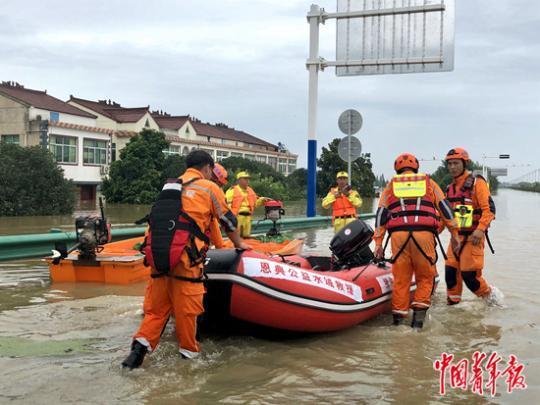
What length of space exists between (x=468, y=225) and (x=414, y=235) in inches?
44.3

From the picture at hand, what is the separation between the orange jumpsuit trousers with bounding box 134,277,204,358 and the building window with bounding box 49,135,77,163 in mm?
29765

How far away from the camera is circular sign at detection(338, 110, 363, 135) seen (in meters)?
12.5

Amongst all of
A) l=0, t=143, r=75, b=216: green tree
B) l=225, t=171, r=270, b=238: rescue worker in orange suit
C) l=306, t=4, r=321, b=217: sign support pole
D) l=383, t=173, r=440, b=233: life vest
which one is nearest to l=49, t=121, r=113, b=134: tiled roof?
l=0, t=143, r=75, b=216: green tree

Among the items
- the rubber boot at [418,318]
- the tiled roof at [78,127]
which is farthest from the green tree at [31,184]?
the rubber boot at [418,318]

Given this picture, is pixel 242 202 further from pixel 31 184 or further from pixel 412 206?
pixel 31 184

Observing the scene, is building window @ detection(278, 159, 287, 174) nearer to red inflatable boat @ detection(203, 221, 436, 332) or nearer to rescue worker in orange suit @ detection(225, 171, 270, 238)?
rescue worker in orange suit @ detection(225, 171, 270, 238)

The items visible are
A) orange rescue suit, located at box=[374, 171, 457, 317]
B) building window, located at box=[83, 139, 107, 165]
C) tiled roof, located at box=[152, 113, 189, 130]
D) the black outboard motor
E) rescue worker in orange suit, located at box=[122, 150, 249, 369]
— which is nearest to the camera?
rescue worker in orange suit, located at box=[122, 150, 249, 369]

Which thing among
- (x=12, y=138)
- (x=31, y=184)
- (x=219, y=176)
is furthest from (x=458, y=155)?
(x=12, y=138)

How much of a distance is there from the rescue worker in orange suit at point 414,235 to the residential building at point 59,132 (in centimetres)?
2680

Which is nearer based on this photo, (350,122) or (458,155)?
(458,155)

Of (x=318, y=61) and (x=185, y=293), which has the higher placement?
(x=318, y=61)

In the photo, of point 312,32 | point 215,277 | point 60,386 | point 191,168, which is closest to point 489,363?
point 215,277

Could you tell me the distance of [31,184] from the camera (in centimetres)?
2159

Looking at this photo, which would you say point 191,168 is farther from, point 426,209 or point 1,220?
point 1,220
